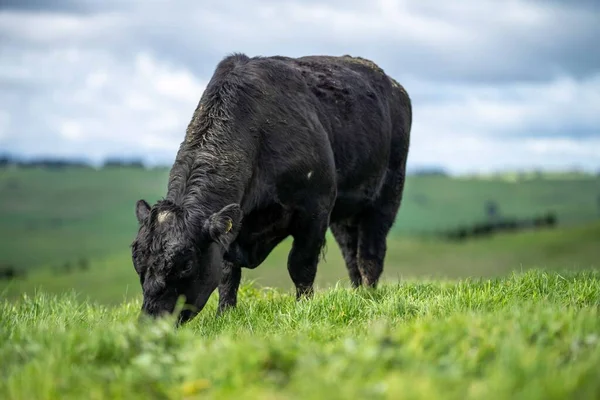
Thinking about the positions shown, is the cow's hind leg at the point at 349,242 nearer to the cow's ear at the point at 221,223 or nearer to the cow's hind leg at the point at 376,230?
the cow's hind leg at the point at 376,230

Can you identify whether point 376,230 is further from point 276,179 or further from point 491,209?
point 491,209

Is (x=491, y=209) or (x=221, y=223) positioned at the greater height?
(x=221, y=223)

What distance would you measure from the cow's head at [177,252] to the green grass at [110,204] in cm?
7514

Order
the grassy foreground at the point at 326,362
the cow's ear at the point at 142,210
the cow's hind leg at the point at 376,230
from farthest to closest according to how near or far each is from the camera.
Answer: the cow's hind leg at the point at 376,230
the cow's ear at the point at 142,210
the grassy foreground at the point at 326,362

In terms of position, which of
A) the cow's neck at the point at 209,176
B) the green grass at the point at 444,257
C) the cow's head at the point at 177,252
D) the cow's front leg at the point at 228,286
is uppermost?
the cow's neck at the point at 209,176

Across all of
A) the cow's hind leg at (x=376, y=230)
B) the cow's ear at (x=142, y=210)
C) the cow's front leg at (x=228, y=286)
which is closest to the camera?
the cow's ear at (x=142, y=210)

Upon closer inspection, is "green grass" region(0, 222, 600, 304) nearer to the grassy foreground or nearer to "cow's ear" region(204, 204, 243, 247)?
"cow's ear" region(204, 204, 243, 247)

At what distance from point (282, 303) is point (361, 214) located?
13.5ft

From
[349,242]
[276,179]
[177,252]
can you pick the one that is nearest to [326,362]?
[177,252]

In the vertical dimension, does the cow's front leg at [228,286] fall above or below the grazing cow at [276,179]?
below

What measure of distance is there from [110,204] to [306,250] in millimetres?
94013

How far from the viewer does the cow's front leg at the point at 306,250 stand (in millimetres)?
10117

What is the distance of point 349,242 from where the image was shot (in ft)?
44.5

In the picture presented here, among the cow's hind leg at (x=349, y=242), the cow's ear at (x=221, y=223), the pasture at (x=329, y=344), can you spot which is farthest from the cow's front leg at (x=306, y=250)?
the cow's hind leg at (x=349, y=242)
